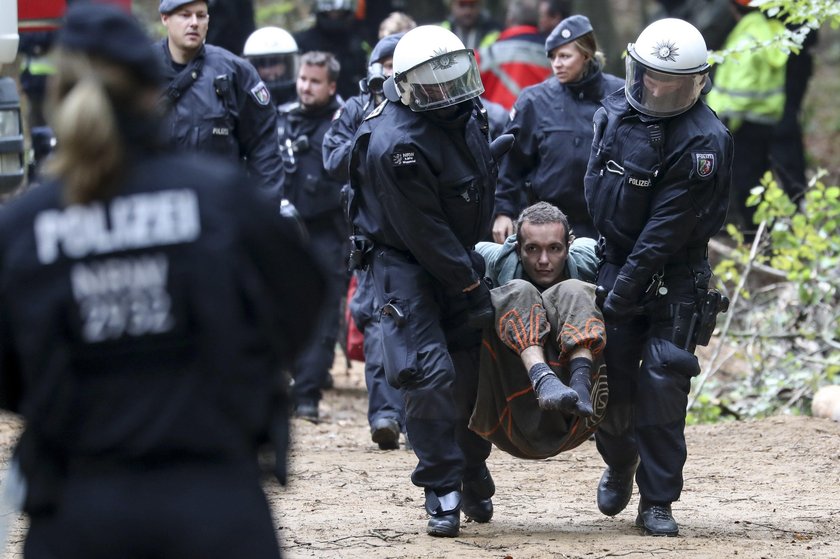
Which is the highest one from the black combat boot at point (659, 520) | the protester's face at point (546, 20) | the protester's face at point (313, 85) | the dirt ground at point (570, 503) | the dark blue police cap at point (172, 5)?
the protester's face at point (546, 20)

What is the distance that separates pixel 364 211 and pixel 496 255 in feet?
2.13

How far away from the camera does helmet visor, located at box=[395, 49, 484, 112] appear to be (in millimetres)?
6164

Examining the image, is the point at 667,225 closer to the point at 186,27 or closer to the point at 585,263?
the point at 585,263

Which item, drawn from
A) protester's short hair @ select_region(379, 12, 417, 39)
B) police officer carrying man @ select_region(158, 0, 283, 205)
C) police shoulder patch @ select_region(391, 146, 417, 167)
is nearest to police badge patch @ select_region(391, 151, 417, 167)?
police shoulder patch @ select_region(391, 146, 417, 167)

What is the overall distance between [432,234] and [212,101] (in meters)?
2.09

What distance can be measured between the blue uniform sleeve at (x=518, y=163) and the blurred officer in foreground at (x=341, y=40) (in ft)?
12.4

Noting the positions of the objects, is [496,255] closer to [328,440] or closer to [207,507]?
[328,440]

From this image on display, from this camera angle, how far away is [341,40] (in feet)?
40.2

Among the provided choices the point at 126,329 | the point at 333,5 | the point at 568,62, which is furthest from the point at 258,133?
the point at 126,329

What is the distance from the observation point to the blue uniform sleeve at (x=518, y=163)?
8461mm

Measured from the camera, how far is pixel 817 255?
9461mm

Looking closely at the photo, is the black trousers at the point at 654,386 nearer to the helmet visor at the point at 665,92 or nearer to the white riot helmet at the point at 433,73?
the helmet visor at the point at 665,92

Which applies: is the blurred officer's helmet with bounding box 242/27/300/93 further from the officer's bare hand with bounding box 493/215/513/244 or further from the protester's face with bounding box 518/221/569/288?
the protester's face with bounding box 518/221/569/288

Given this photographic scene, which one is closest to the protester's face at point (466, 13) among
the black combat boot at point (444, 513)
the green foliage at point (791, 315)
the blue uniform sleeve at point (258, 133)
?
the green foliage at point (791, 315)
